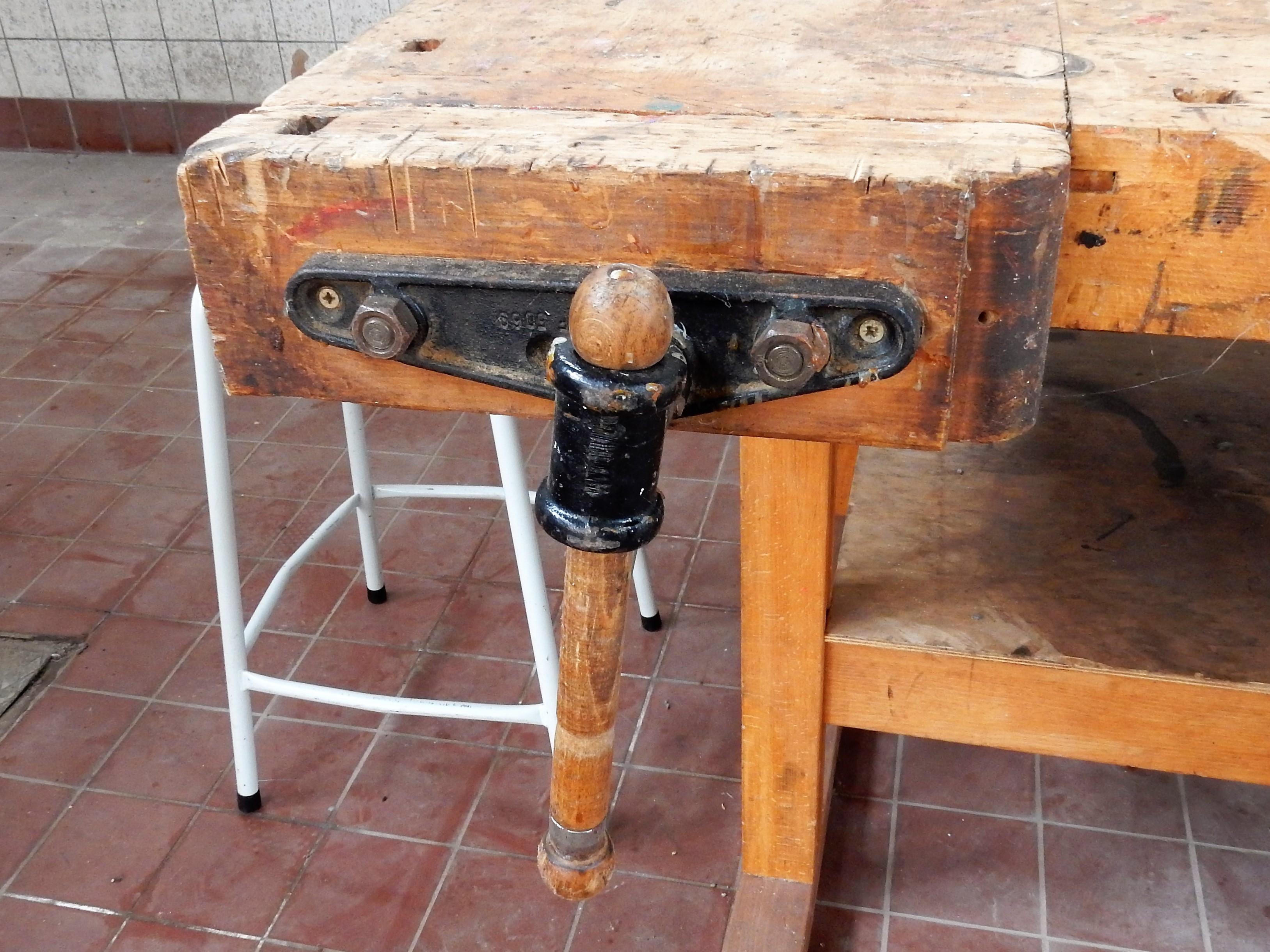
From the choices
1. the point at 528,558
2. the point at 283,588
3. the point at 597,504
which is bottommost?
the point at 283,588

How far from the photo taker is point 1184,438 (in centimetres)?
155

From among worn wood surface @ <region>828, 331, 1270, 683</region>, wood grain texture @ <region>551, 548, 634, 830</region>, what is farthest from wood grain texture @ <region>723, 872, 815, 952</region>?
wood grain texture @ <region>551, 548, 634, 830</region>

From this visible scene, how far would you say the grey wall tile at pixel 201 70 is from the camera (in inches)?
171

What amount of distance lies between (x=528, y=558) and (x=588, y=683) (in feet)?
2.50

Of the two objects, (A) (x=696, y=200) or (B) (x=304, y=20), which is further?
(B) (x=304, y=20)

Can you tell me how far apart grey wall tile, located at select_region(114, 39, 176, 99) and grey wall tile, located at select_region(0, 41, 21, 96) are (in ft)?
1.61

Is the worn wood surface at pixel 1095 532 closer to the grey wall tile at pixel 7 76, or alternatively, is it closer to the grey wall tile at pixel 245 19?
the grey wall tile at pixel 245 19

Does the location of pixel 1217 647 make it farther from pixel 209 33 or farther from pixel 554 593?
pixel 209 33

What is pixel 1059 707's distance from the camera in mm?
1183

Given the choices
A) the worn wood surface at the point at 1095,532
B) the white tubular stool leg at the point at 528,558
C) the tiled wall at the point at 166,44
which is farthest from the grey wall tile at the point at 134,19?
the worn wood surface at the point at 1095,532

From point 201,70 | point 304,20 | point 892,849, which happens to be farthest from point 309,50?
point 892,849

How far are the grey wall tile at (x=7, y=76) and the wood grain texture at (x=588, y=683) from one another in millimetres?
4786

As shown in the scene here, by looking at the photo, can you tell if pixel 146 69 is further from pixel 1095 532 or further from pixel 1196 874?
pixel 1196 874

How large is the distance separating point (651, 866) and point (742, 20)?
1170mm
